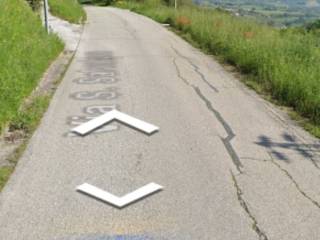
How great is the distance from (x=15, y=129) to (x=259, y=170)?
142 inches

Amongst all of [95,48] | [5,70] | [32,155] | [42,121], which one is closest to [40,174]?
[32,155]

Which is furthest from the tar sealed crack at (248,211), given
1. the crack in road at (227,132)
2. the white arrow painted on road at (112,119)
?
the white arrow painted on road at (112,119)

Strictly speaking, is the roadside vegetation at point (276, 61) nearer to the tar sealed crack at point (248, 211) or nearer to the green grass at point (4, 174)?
the tar sealed crack at point (248, 211)

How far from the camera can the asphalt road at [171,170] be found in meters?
4.07

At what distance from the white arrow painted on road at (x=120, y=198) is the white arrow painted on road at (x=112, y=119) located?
1856 mm

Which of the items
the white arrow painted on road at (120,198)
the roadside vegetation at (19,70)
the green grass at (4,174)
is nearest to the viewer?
the white arrow painted on road at (120,198)

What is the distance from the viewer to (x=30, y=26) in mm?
11875

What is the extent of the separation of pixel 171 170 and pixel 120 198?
94 centimetres

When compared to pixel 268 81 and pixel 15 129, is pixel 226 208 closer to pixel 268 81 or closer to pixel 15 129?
pixel 15 129

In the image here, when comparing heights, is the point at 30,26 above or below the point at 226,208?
above

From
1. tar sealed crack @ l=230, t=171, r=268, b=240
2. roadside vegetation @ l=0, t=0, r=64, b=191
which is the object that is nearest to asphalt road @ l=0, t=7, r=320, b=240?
tar sealed crack @ l=230, t=171, r=268, b=240

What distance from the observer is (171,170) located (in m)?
5.30

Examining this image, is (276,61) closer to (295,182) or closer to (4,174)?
(295,182)

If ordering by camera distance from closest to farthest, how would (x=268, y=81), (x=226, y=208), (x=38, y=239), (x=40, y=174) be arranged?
(x=38, y=239)
(x=226, y=208)
(x=40, y=174)
(x=268, y=81)
